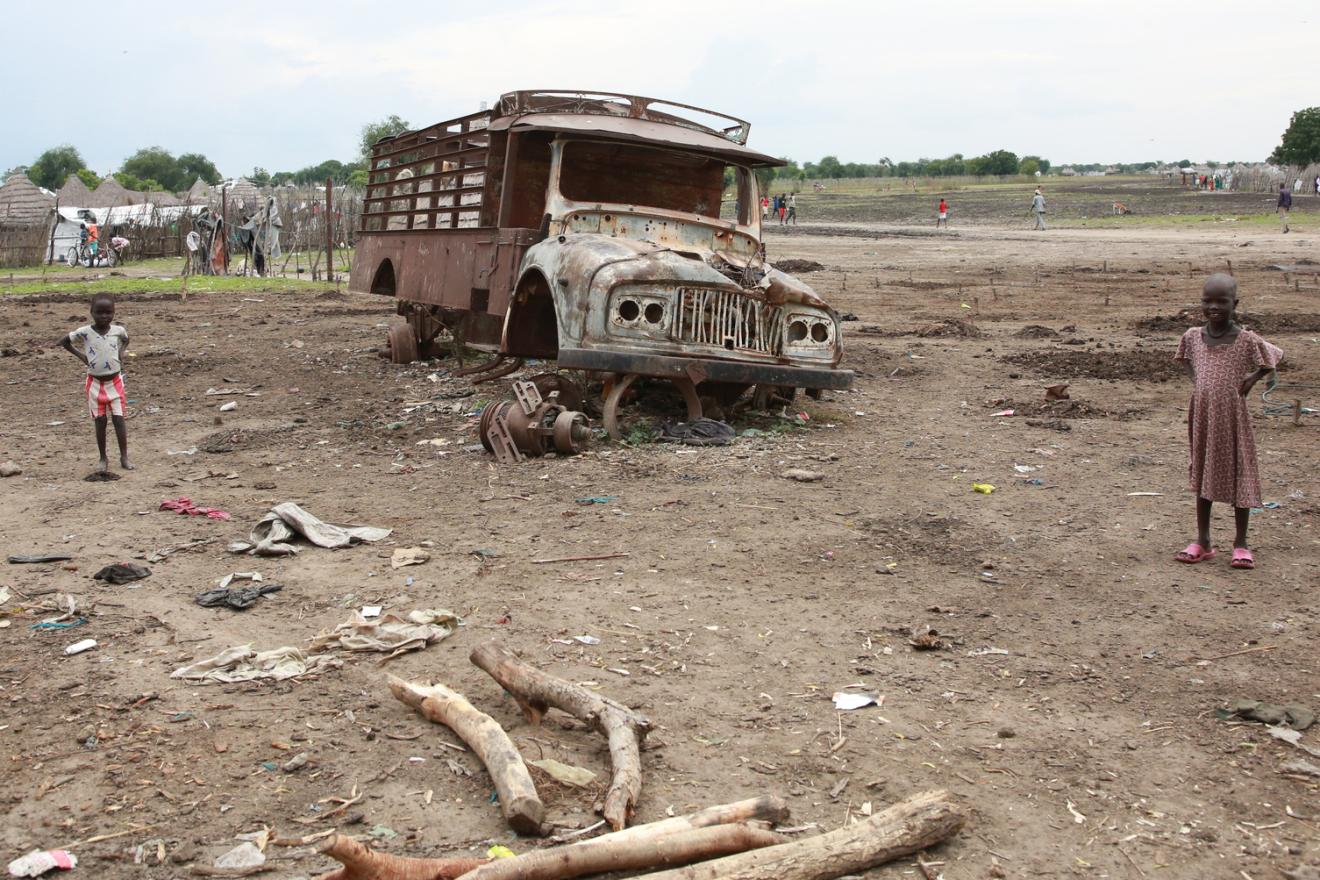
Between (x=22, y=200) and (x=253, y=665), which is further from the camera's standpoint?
(x=22, y=200)

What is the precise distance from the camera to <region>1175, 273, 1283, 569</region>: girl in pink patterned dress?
5566 mm

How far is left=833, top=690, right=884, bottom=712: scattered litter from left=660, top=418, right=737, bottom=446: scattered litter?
157 inches

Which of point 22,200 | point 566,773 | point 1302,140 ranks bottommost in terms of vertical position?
point 566,773

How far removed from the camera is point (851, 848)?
10.0 feet

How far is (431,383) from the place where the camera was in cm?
1114

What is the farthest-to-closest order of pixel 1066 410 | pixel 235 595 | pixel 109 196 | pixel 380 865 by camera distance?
pixel 109 196, pixel 1066 410, pixel 235 595, pixel 380 865

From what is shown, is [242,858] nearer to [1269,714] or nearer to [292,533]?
[292,533]

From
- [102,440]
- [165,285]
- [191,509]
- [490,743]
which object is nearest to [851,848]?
[490,743]

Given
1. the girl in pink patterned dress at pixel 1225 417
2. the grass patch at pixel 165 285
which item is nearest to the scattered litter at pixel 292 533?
the girl in pink patterned dress at pixel 1225 417

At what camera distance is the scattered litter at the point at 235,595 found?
505 centimetres

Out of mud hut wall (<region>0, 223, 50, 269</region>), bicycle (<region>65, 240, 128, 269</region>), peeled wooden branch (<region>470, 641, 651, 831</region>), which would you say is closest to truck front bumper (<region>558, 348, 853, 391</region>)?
peeled wooden branch (<region>470, 641, 651, 831</region>)

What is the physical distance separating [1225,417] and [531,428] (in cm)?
401

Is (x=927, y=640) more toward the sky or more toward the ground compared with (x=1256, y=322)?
more toward the ground

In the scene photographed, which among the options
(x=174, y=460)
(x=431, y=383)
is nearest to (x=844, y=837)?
(x=174, y=460)
